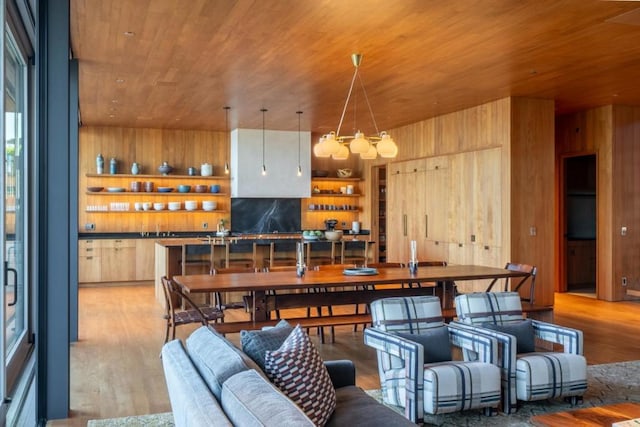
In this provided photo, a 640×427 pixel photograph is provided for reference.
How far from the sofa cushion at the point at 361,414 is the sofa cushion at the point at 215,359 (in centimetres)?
52

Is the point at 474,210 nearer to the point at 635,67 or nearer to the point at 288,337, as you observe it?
the point at 635,67

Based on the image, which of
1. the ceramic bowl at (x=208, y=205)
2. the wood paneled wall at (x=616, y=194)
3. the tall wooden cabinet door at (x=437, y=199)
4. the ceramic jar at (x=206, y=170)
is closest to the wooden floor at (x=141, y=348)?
the wood paneled wall at (x=616, y=194)

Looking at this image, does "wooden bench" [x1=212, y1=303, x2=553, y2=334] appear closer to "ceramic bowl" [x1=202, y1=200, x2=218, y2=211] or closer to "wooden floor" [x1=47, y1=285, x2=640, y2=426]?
"wooden floor" [x1=47, y1=285, x2=640, y2=426]

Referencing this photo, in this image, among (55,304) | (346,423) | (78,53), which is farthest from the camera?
(78,53)

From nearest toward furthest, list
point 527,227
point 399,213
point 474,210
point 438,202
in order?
point 527,227, point 474,210, point 438,202, point 399,213

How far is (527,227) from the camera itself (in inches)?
321

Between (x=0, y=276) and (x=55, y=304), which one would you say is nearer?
(x=0, y=276)

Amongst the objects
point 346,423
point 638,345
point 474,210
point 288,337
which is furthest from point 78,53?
point 638,345

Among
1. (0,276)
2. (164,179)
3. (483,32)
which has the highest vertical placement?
(483,32)

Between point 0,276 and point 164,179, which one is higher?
point 164,179

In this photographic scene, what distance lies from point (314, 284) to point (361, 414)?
224 cm

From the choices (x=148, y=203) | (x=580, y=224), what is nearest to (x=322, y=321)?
(x=148, y=203)

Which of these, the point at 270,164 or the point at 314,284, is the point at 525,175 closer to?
the point at 314,284

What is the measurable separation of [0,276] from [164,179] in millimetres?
9175
